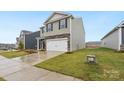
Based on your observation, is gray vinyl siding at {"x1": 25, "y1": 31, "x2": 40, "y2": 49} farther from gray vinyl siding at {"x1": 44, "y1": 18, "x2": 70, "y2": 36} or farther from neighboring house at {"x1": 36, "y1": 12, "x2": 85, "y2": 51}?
gray vinyl siding at {"x1": 44, "y1": 18, "x2": 70, "y2": 36}

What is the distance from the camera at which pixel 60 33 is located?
13453 mm

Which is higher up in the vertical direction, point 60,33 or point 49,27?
point 49,27

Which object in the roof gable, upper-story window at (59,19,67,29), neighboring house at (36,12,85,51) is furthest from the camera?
the roof gable

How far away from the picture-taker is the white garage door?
505 inches

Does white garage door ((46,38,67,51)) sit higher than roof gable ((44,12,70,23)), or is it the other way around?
roof gable ((44,12,70,23))

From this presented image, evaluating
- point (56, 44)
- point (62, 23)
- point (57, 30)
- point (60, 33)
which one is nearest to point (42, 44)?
point (56, 44)

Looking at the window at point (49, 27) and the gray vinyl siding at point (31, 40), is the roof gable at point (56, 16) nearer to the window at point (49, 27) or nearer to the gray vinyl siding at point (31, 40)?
the window at point (49, 27)

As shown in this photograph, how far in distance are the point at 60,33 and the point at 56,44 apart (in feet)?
3.86

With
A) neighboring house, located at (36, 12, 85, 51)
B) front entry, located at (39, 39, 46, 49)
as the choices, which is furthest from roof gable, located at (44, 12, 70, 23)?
front entry, located at (39, 39, 46, 49)

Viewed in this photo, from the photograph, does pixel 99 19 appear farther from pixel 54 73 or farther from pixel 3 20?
pixel 3 20

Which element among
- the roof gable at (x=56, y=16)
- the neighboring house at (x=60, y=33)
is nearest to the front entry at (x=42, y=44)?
the neighboring house at (x=60, y=33)

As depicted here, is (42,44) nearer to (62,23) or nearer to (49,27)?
(49,27)

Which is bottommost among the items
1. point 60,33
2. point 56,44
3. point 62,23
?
point 56,44
